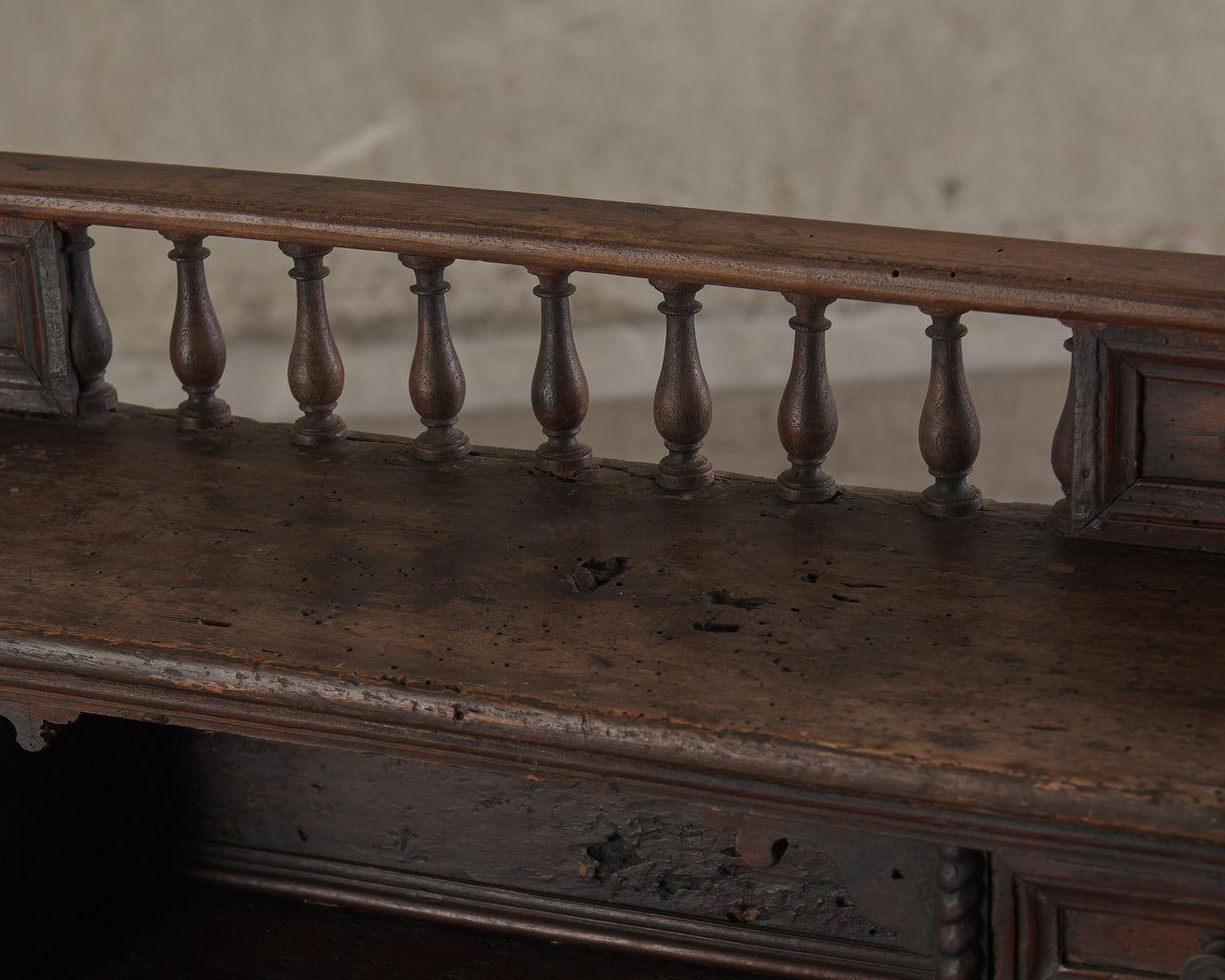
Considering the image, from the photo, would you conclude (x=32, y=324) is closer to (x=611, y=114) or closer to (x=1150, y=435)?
(x=1150, y=435)

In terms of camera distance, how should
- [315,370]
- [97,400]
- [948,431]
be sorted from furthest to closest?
[97,400], [315,370], [948,431]

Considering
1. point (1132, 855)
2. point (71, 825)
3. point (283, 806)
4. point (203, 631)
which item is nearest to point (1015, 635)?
point (1132, 855)

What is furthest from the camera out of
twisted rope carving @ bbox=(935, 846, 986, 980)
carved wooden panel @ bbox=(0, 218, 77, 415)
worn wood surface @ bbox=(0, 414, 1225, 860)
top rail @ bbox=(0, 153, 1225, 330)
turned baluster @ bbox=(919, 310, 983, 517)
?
carved wooden panel @ bbox=(0, 218, 77, 415)

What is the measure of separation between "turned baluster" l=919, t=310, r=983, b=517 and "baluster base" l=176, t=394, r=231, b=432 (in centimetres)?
85

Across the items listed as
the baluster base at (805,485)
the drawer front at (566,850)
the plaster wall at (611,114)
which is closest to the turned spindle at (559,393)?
the baluster base at (805,485)

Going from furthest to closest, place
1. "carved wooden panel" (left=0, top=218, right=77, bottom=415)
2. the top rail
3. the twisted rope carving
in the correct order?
"carved wooden panel" (left=0, top=218, right=77, bottom=415), the top rail, the twisted rope carving

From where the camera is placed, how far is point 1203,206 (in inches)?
192

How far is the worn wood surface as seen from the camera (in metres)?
1.09

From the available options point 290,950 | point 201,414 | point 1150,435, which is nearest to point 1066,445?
point 1150,435

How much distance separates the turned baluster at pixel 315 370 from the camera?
1665 mm

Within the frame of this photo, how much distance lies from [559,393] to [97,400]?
0.61 meters

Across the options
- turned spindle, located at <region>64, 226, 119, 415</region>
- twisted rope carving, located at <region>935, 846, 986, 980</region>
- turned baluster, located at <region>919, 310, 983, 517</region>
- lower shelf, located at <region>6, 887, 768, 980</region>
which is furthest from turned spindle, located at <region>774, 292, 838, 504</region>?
turned spindle, located at <region>64, 226, 119, 415</region>

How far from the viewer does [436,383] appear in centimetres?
165

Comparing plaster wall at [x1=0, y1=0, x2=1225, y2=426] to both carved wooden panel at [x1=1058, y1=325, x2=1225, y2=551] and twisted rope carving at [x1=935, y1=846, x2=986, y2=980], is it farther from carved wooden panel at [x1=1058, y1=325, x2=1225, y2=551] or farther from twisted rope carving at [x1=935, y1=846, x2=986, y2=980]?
twisted rope carving at [x1=935, y1=846, x2=986, y2=980]
